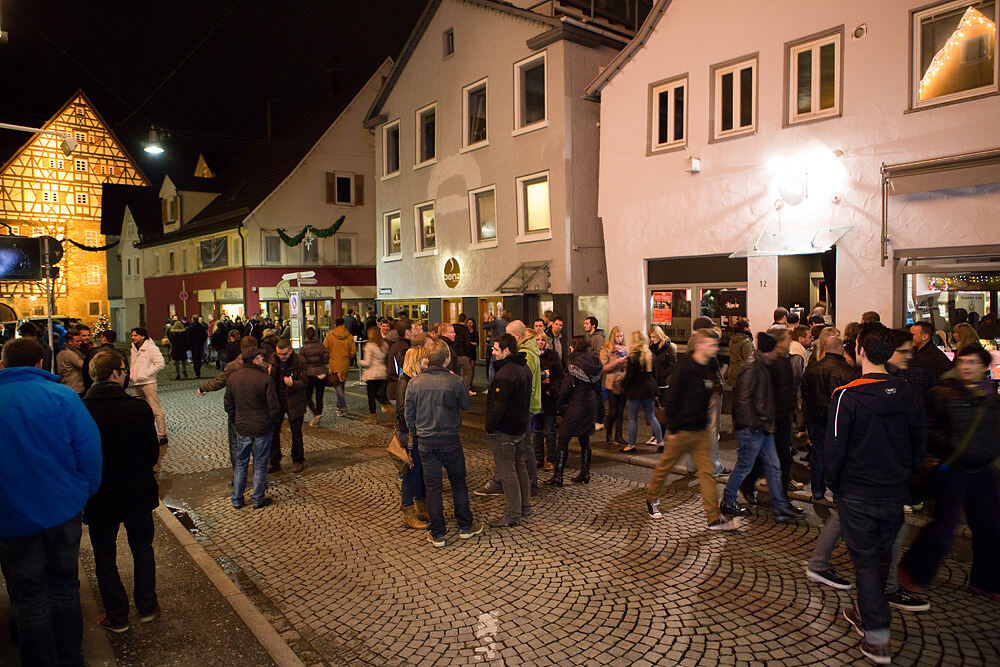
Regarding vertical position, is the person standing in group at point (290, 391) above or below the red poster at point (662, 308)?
below

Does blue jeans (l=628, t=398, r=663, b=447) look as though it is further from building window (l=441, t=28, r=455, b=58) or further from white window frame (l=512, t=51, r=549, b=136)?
building window (l=441, t=28, r=455, b=58)

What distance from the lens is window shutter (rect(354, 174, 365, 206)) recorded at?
3322 centimetres

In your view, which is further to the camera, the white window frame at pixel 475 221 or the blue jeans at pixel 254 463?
the white window frame at pixel 475 221

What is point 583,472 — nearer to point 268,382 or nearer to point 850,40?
point 268,382

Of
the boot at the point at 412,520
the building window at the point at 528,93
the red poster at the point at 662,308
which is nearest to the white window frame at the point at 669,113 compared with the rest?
the red poster at the point at 662,308

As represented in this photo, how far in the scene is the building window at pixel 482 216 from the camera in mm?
20406

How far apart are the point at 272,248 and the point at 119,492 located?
2865 cm

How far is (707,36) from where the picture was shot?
13.5 meters

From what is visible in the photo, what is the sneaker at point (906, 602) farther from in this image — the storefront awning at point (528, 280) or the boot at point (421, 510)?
the storefront awning at point (528, 280)

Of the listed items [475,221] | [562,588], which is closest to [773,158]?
[562,588]

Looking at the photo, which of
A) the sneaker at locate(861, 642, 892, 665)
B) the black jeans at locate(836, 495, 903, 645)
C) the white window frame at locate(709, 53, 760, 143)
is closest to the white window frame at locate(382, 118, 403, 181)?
the white window frame at locate(709, 53, 760, 143)

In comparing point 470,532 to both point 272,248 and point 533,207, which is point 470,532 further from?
point 272,248

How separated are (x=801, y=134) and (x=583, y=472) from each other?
8025 millimetres

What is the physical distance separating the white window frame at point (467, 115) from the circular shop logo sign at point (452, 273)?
3.57 m
